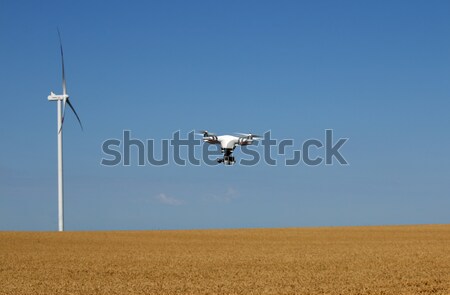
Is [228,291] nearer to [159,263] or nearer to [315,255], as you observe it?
[159,263]

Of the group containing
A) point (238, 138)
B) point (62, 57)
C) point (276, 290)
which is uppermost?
point (62, 57)

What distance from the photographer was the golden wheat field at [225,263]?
96.5ft

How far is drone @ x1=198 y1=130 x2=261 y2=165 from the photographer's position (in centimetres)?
3269

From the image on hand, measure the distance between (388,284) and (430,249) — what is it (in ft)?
63.3

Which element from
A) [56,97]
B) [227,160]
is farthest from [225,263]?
[56,97]

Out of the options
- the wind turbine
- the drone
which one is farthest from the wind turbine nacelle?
the drone

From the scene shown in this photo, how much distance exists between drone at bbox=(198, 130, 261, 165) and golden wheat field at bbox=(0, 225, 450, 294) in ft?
16.9

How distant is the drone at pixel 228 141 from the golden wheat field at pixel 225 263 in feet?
16.9

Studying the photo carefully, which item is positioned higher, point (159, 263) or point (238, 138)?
point (238, 138)

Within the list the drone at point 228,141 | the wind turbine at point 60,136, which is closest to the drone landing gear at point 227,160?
the drone at point 228,141

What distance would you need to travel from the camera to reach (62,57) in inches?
2282

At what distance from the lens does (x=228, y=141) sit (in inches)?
1299

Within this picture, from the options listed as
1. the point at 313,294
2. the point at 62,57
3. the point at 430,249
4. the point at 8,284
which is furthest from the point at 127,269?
the point at 62,57

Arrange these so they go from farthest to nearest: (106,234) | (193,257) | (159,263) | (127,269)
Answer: (106,234)
(193,257)
(159,263)
(127,269)
